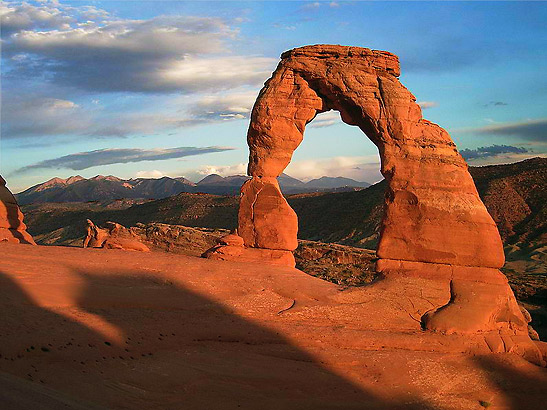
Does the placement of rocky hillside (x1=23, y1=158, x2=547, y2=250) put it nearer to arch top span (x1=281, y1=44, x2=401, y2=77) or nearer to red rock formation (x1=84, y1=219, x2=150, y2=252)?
red rock formation (x1=84, y1=219, x2=150, y2=252)

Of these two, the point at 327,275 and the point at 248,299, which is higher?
the point at 248,299

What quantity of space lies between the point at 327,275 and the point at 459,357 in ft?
53.7

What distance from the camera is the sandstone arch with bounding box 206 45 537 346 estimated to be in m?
13.6

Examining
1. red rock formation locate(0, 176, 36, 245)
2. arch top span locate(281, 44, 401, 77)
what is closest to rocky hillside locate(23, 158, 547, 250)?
arch top span locate(281, 44, 401, 77)

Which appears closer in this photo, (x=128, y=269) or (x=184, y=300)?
(x=184, y=300)

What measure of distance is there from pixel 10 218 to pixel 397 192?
12878 millimetres

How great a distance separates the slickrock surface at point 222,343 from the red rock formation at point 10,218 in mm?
6071

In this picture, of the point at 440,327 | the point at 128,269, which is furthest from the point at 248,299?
the point at 440,327

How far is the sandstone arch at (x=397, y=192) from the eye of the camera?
536 inches

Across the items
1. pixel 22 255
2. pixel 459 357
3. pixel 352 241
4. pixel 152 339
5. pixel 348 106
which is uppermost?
pixel 348 106

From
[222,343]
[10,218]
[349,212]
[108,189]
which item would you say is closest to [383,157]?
[222,343]

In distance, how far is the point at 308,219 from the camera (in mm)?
64500

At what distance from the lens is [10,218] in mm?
20156

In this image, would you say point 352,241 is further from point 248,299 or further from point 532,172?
point 248,299
